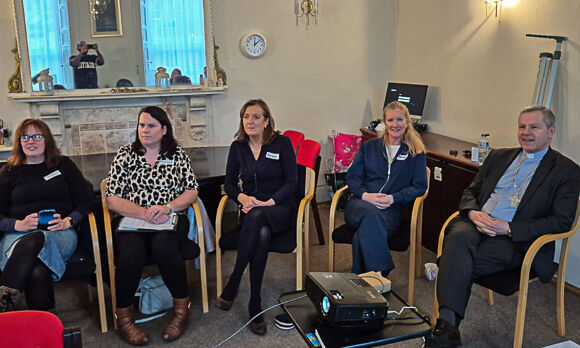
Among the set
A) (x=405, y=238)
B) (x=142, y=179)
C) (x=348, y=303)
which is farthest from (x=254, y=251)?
(x=348, y=303)

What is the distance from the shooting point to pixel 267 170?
330cm

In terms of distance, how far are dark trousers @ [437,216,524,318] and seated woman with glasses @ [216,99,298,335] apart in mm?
939

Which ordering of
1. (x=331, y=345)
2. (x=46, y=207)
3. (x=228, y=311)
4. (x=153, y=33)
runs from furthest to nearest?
(x=153, y=33) < (x=228, y=311) < (x=46, y=207) < (x=331, y=345)

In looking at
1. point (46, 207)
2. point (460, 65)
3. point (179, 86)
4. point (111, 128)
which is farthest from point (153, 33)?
point (460, 65)

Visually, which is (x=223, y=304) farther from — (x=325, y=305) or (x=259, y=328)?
(x=325, y=305)

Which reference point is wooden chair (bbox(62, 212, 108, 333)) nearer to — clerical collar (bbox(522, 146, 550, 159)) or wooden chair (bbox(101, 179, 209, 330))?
wooden chair (bbox(101, 179, 209, 330))

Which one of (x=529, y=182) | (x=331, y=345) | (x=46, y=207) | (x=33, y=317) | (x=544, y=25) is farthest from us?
(x=544, y=25)

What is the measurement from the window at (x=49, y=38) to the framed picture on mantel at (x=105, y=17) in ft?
0.68

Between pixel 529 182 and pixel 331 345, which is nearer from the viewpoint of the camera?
pixel 331 345

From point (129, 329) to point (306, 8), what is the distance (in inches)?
128

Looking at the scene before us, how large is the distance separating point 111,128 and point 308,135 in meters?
1.76

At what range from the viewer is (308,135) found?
5.23 m

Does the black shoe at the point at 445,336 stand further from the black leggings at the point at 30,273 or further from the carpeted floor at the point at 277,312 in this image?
the black leggings at the point at 30,273

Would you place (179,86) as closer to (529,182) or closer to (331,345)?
(529,182)
